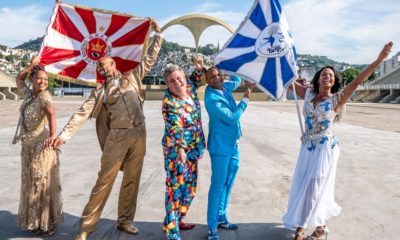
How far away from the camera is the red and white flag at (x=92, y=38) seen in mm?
4383

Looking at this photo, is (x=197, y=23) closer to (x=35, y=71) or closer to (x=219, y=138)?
(x=35, y=71)

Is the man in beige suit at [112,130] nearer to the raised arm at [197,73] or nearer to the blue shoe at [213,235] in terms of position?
the raised arm at [197,73]

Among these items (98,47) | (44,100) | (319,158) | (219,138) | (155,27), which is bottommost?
(319,158)

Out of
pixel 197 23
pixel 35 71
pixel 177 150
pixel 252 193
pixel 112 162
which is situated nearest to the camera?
pixel 177 150

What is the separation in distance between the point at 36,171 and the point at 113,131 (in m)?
0.90

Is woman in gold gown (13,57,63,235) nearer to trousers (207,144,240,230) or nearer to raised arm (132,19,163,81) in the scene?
raised arm (132,19,163,81)

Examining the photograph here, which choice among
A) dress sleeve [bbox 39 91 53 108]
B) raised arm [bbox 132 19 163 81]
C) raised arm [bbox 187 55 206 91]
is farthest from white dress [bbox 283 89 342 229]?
dress sleeve [bbox 39 91 53 108]

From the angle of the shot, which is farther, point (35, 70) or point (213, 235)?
point (35, 70)

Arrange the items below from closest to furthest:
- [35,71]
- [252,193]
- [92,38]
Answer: [35,71]
[92,38]
[252,193]

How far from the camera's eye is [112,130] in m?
3.82

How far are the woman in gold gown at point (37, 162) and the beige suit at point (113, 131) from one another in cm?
37

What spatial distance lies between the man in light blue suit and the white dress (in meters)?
0.69

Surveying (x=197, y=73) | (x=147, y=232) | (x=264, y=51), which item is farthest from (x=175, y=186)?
(x=264, y=51)

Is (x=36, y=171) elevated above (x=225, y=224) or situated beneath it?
elevated above
